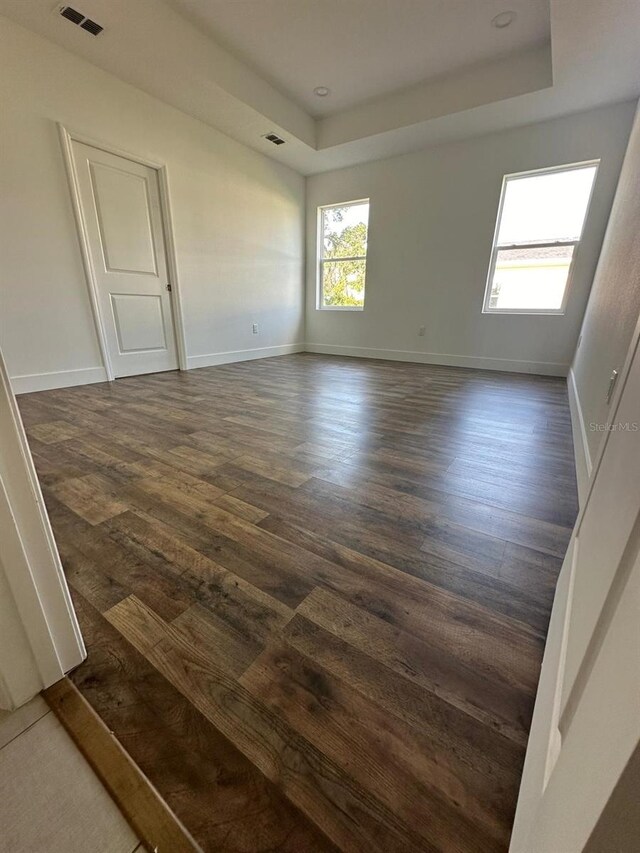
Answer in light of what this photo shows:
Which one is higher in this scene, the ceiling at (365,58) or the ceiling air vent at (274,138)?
the ceiling at (365,58)

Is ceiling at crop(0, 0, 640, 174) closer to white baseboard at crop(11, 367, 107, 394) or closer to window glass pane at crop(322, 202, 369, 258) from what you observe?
window glass pane at crop(322, 202, 369, 258)

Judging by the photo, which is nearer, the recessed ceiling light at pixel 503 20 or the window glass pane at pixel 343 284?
the recessed ceiling light at pixel 503 20

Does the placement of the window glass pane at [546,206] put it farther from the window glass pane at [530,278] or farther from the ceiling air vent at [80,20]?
the ceiling air vent at [80,20]

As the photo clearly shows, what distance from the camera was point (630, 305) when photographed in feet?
4.58

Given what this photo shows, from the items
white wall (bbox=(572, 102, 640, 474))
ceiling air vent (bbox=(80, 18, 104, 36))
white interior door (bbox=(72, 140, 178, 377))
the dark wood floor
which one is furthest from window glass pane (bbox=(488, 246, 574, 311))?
ceiling air vent (bbox=(80, 18, 104, 36))

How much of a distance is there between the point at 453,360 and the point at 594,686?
15.2 ft

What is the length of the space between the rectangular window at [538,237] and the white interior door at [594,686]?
13.0 ft

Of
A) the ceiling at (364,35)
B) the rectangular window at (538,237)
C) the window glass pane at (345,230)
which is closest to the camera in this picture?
the ceiling at (364,35)

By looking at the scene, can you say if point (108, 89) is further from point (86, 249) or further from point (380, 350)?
point (380, 350)

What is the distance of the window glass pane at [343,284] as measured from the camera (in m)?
5.01

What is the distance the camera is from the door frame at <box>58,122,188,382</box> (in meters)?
2.81

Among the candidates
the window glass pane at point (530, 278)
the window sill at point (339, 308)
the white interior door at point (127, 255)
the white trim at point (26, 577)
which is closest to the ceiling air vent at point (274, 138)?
the white interior door at point (127, 255)

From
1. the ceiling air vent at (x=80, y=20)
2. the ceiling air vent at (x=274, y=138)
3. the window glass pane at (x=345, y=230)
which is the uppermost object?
the ceiling air vent at (x=80, y=20)

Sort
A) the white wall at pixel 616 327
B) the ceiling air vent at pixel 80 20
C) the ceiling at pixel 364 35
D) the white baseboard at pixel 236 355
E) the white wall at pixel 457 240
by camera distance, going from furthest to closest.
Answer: the white baseboard at pixel 236 355 → the white wall at pixel 457 240 → the ceiling at pixel 364 35 → the ceiling air vent at pixel 80 20 → the white wall at pixel 616 327
